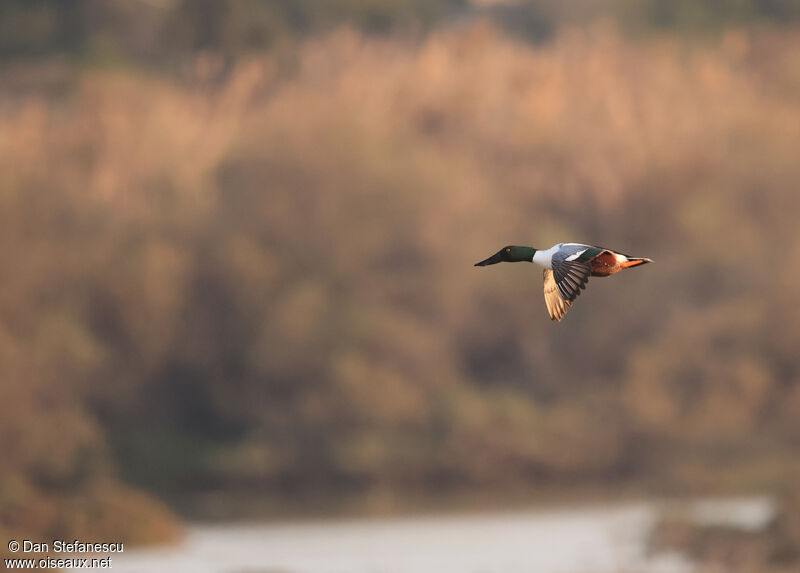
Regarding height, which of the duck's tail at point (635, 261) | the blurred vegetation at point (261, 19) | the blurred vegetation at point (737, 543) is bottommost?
the duck's tail at point (635, 261)

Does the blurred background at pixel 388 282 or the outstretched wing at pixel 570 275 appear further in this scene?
the blurred background at pixel 388 282

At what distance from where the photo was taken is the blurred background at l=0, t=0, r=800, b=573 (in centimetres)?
3369

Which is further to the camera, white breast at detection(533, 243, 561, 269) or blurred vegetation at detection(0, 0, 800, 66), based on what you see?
blurred vegetation at detection(0, 0, 800, 66)

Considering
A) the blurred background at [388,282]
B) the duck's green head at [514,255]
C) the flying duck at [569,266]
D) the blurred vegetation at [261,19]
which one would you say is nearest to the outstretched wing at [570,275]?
the flying duck at [569,266]

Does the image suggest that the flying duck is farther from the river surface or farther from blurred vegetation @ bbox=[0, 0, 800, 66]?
blurred vegetation @ bbox=[0, 0, 800, 66]

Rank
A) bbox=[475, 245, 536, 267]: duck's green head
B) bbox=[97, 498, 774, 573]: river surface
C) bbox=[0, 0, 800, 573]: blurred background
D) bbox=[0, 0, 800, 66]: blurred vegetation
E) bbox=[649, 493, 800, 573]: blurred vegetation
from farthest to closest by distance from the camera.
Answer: bbox=[0, 0, 800, 66]: blurred vegetation
bbox=[0, 0, 800, 573]: blurred background
bbox=[97, 498, 774, 573]: river surface
bbox=[649, 493, 800, 573]: blurred vegetation
bbox=[475, 245, 536, 267]: duck's green head

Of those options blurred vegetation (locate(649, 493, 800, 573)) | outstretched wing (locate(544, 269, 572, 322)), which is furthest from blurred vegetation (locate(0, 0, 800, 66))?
outstretched wing (locate(544, 269, 572, 322))

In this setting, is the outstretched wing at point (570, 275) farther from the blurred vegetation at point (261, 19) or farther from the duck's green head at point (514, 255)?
the blurred vegetation at point (261, 19)

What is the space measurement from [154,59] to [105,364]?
13.2 meters

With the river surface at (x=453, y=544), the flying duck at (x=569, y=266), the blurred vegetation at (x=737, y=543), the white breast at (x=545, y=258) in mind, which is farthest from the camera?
the river surface at (x=453, y=544)

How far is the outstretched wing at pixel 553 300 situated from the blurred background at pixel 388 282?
2158 cm

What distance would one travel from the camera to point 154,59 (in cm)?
4694

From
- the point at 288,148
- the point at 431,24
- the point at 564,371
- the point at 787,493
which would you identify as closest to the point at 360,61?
the point at 431,24

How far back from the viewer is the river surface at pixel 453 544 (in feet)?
84.5
